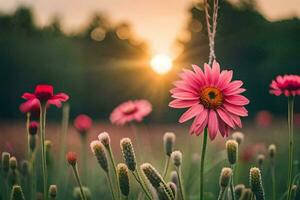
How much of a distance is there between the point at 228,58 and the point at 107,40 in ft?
33.0

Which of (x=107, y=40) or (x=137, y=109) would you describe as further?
(x=107, y=40)

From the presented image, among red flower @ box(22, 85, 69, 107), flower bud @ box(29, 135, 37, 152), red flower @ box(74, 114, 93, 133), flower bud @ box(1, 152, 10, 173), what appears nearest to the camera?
red flower @ box(22, 85, 69, 107)

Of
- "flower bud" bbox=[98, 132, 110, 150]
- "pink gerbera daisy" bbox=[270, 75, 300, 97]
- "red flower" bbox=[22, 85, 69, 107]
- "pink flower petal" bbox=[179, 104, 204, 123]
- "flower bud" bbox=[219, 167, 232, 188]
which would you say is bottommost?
"flower bud" bbox=[219, 167, 232, 188]

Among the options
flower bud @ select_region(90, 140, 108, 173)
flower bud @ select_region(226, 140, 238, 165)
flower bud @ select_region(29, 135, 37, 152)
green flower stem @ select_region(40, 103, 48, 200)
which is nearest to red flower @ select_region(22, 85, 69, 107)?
green flower stem @ select_region(40, 103, 48, 200)

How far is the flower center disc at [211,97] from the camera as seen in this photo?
2633 millimetres

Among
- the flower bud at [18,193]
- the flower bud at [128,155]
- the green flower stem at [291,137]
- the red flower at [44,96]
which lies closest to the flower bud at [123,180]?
the flower bud at [128,155]

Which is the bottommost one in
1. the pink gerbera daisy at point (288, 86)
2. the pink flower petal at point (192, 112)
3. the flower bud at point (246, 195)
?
the flower bud at point (246, 195)

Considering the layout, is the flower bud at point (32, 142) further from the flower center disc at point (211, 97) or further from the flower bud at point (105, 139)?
the flower center disc at point (211, 97)

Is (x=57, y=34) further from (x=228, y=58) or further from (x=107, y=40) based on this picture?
(x=228, y=58)

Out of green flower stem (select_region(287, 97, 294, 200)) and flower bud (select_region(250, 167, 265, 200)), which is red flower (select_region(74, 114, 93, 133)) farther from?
flower bud (select_region(250, 167, 265, 200))

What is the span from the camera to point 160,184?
2490 mm

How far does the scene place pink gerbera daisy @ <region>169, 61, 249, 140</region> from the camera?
260 centimetres

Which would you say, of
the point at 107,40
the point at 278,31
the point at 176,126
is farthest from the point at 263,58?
the point at 107,40

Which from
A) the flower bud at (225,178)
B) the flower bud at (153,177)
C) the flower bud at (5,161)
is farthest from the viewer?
the flower bud at (5,161)
